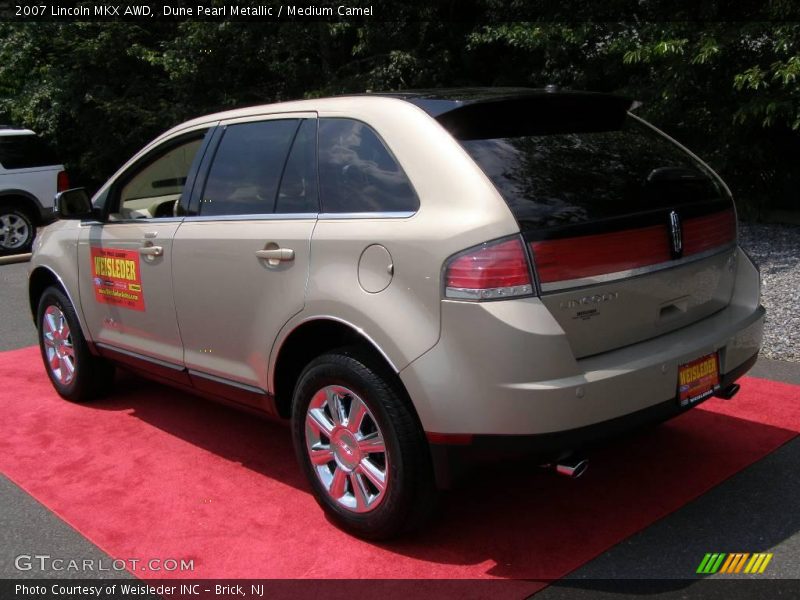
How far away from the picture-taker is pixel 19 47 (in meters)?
16.9

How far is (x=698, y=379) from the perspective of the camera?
332cm

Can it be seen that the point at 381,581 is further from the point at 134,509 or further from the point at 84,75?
the point at 84,75

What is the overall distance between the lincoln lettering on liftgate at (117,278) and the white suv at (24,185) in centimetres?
835

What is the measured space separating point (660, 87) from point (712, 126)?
86 cm

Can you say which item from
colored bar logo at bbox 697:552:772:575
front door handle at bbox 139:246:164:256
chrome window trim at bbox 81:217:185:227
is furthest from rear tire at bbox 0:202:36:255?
colored bar logo at bbox 697:552:772:575

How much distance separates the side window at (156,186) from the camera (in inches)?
183

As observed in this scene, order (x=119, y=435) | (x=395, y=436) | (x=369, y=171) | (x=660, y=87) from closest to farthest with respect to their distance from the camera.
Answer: (x=395, y=436) < (x=369, y=171) < (x=119, y=435) < (x=660, y=87)

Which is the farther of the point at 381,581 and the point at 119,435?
the point at 119,435

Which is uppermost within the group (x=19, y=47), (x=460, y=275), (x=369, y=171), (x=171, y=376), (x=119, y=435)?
(x=19, y=47)

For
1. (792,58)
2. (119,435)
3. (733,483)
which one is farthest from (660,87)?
(119,435)

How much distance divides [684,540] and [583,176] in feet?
4.94

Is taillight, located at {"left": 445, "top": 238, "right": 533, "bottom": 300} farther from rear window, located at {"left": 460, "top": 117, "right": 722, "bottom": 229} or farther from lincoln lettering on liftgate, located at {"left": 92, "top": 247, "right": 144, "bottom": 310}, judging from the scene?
lincoln lettering on liftgate, located at {"left": 92, "top": 247, "right": 144, "bottom": 310}

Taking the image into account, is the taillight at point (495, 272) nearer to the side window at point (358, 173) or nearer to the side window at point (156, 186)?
the side window at point (358, 173)

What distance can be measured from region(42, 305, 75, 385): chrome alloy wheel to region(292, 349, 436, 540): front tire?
2480mm
